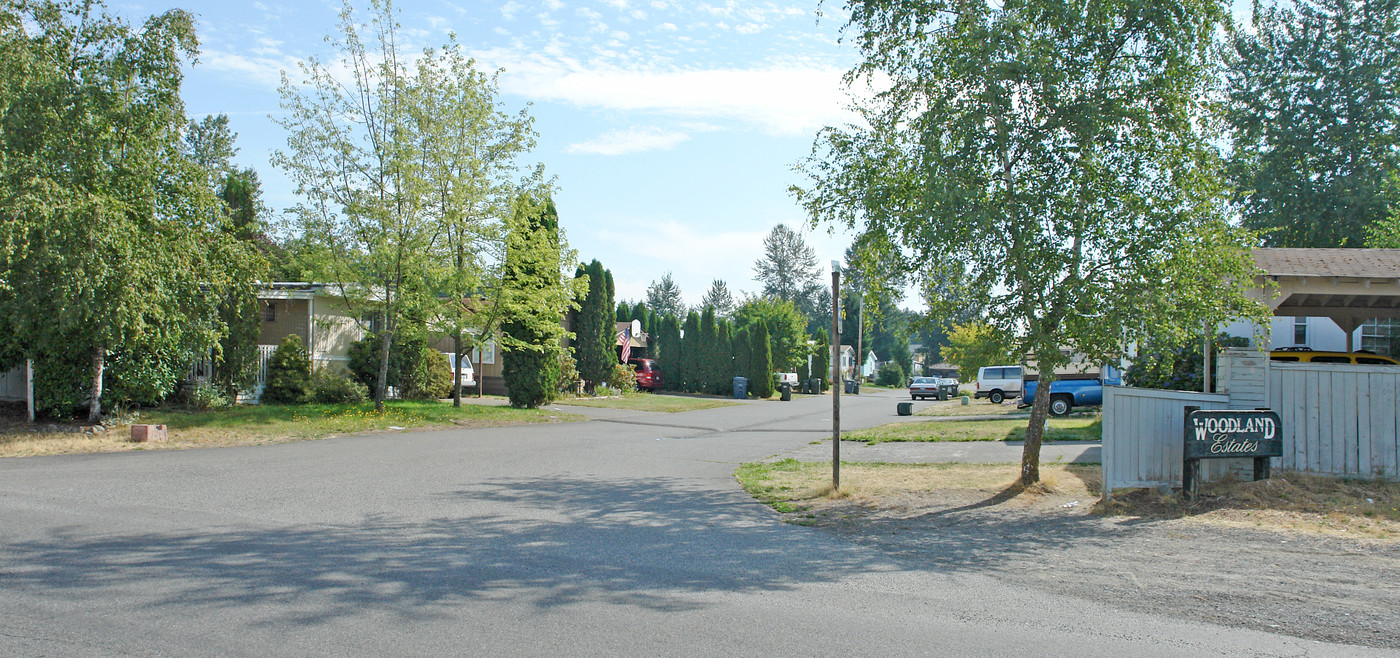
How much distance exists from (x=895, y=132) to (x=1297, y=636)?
27.0ft

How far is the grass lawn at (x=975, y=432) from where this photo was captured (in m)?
18.2

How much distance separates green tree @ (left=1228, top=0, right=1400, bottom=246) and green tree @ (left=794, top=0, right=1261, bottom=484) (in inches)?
983

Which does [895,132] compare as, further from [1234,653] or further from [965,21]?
[1234,653]

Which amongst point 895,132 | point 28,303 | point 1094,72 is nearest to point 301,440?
point 28,303

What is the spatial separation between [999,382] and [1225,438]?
28254 mm

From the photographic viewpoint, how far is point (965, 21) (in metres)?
10.7

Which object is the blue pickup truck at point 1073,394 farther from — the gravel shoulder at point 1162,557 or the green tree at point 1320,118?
the gravel shoulder at point 1162,557

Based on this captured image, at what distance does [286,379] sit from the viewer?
22.0m

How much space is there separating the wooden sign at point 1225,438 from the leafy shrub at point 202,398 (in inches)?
793

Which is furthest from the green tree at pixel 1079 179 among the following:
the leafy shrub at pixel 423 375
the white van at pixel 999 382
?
the white van at pixel 999 382

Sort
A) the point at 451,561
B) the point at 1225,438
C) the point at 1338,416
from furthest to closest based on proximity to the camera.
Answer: the point at 1338,416 → the point at 1225,438 → the point at 451,561

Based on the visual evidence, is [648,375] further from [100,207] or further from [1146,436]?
[1146,436]

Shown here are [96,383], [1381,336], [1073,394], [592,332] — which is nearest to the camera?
[96,383]

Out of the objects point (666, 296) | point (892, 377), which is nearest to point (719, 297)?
point (666, 296)
